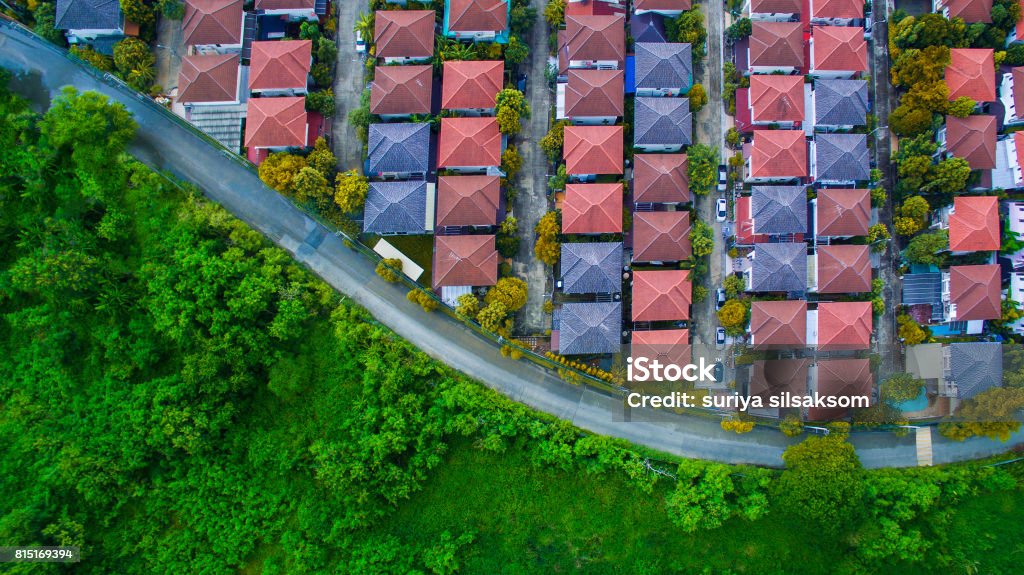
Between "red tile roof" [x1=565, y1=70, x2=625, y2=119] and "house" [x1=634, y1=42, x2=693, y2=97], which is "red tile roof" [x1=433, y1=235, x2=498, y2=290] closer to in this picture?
"red tile roof" [x1=565, y1=70, x2=625, y2=119]

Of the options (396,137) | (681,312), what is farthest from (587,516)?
(396,137)

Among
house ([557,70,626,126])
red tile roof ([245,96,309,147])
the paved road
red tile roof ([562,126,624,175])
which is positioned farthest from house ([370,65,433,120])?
red tile roof ([562,126,624,175])

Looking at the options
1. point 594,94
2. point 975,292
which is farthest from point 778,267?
point 594,94

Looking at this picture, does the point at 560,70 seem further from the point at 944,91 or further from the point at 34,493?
the point at 34,493

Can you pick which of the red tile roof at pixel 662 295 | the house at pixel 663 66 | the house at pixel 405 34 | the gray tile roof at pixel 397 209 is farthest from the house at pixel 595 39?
the red tile roof at pixel 662 295

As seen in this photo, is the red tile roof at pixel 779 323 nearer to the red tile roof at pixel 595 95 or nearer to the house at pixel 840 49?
the red tile roof at pixel 595 95

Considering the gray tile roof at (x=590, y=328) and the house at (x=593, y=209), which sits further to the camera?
the house at (x=593, y=209)
